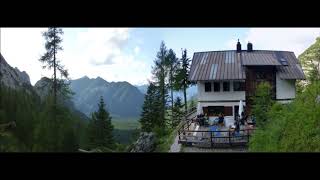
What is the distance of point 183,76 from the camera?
71.3 feet

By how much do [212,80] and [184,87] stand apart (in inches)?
149

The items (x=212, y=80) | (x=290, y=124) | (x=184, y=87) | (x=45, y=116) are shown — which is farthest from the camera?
(x=184, y=87)

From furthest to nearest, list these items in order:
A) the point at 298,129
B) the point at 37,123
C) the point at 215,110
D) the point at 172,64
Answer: the point at 172,64 → the point at 215,110 → the point at 37,123 → the point at 298,129

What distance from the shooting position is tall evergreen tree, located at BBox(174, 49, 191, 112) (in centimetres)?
2139

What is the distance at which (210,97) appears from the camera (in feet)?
59.9

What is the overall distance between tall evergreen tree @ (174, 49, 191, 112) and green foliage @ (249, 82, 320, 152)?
1132 centimetres

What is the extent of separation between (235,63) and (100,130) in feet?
22.3

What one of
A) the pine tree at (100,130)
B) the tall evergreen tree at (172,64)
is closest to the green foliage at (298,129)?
the pine tree at (100,130)

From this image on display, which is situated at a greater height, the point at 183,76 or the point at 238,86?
the point at 183,76

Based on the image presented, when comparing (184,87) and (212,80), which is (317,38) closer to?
(212,80)

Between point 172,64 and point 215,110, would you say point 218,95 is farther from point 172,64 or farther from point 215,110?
point 172,64

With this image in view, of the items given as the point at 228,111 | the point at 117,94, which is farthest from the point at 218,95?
the point at 117,94
